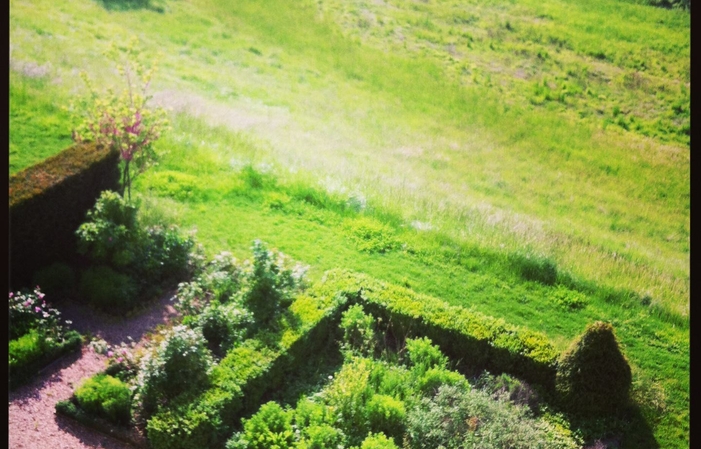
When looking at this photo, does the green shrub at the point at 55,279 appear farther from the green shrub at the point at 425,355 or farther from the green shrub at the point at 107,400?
the green shrub at the point at 425,355

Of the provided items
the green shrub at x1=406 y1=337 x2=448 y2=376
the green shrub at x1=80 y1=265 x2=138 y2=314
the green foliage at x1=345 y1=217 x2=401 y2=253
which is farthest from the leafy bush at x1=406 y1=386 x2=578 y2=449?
the green shrub at x1=80 y1=265 x2=138 y2=314

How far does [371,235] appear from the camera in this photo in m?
10.1

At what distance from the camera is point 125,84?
11.9 meters

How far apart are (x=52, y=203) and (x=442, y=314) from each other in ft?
17.6

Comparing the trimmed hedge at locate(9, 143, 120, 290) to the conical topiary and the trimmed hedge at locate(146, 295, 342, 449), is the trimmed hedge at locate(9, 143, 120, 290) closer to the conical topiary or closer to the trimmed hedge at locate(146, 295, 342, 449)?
the trimmed hedge at locate(146, 295, 342, 449)

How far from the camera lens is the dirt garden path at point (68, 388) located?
7.49 metres

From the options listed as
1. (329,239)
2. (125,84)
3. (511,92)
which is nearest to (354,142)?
(329,239)

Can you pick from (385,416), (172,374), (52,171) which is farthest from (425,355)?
(52,171)

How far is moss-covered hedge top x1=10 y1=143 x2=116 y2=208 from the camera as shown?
30.4ft

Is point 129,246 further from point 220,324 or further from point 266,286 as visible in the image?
point 266,286

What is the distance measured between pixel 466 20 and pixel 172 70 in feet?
16.2

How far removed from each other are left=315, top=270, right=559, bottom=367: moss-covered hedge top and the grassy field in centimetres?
42

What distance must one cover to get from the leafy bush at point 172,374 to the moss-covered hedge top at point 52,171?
3.09 metres

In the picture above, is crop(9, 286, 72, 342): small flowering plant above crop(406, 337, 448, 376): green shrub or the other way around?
the other way around
